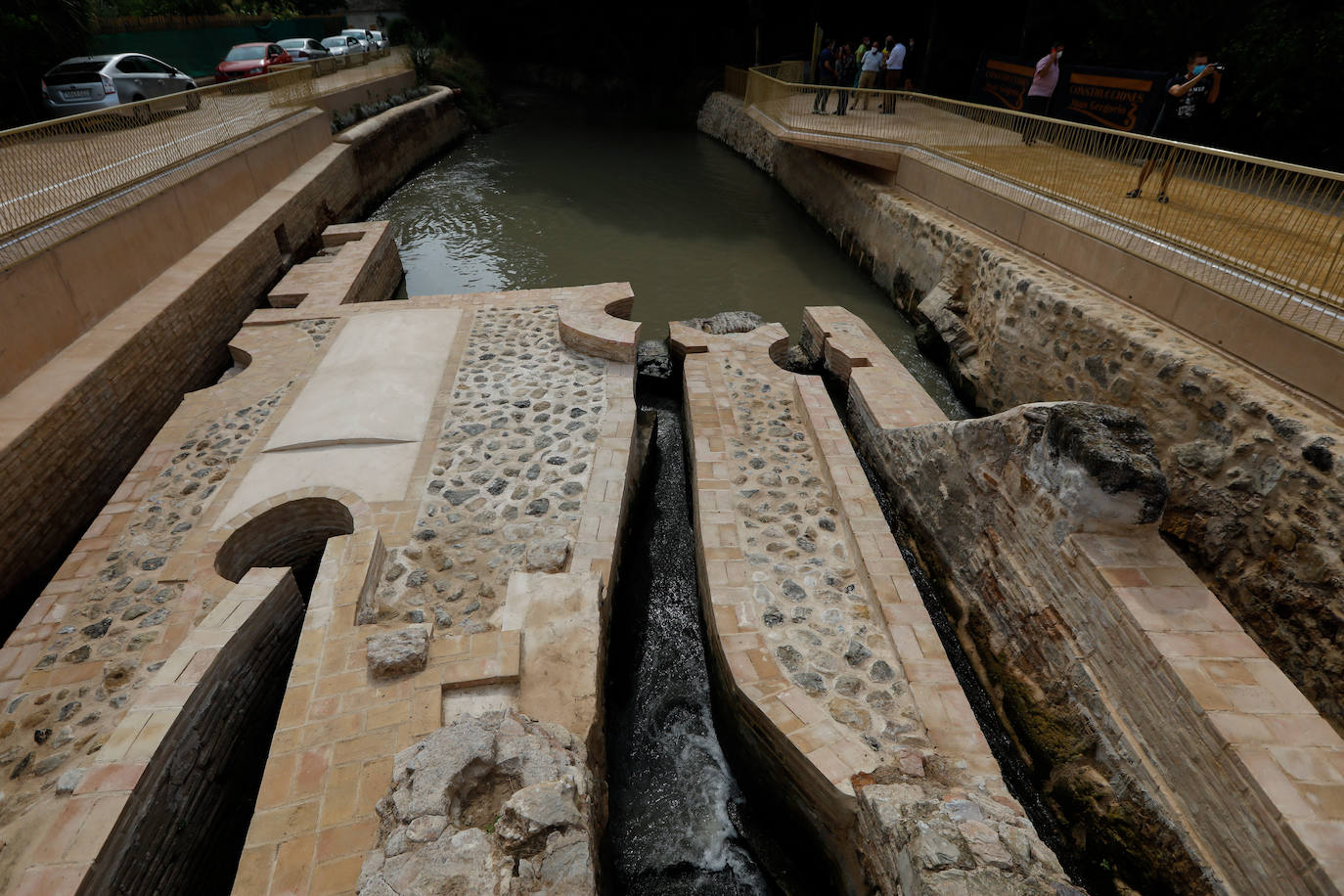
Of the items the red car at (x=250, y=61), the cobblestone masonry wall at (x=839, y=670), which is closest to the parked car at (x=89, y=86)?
the red car at (x=250, y=61)

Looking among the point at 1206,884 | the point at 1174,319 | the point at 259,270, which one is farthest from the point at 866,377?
the point at 259,270

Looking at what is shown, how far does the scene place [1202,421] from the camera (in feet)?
18.8

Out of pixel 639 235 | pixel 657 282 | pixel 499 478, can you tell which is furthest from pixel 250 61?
pixel 499 478

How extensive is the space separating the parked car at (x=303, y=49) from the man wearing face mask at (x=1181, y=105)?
21574 millimetres

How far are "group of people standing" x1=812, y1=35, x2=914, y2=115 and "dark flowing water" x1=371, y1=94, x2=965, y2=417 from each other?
2.50 metres

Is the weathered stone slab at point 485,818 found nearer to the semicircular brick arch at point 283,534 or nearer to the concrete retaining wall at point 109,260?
the semicircular brick arch at point 283,534

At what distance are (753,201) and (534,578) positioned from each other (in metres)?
14.2

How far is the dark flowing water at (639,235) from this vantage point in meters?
11.6

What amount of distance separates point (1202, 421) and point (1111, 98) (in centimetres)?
797

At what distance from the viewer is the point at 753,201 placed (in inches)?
651

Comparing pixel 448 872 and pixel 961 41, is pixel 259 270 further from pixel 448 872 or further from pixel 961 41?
pixel 961 41

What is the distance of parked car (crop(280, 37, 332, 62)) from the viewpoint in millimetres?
20047

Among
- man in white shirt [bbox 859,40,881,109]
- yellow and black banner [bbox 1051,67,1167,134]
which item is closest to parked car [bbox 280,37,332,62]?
man in white shirt [bbox 859,40,881,109]

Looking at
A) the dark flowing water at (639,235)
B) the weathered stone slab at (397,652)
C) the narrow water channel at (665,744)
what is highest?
the dark flowing water at (639,235)
